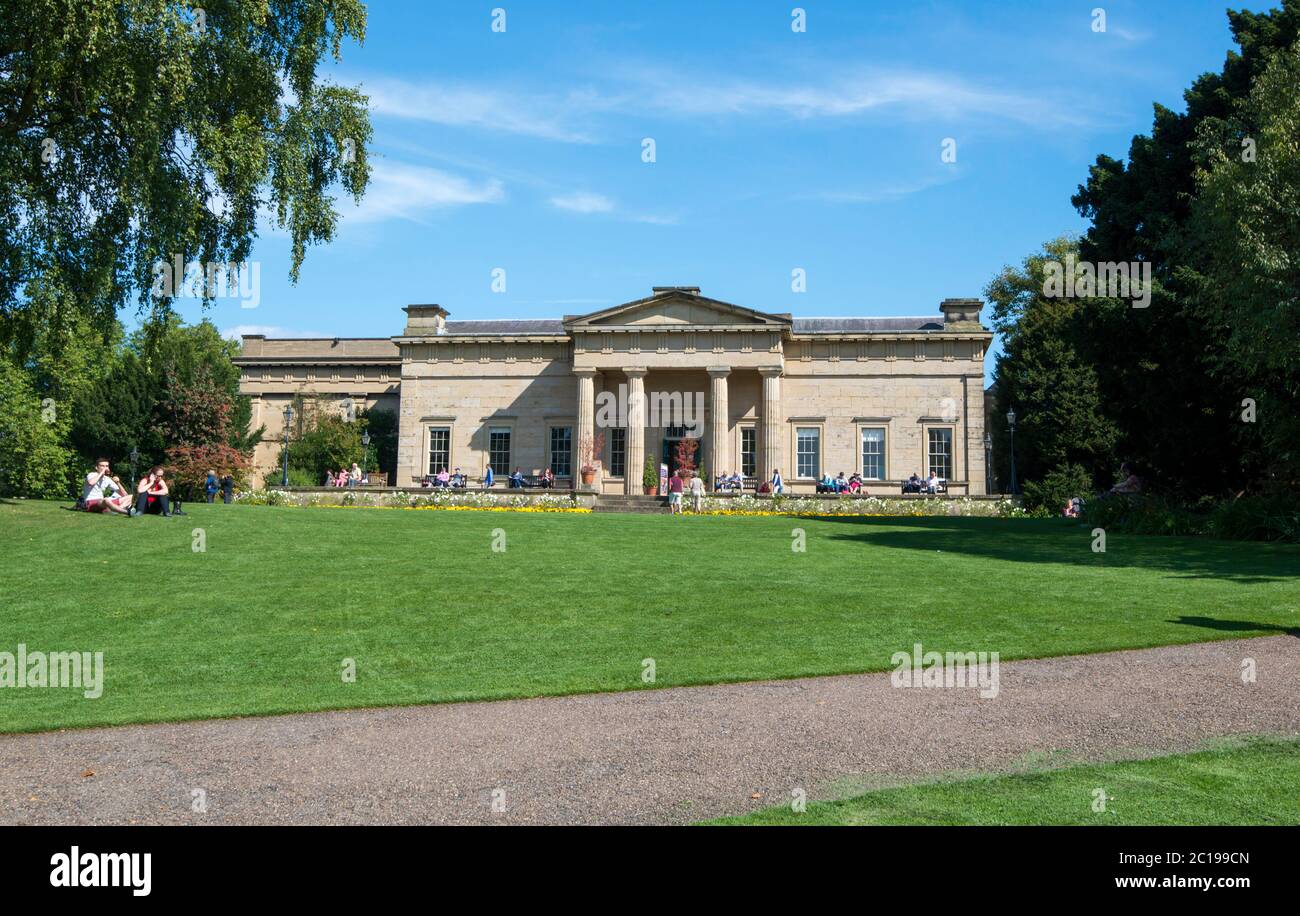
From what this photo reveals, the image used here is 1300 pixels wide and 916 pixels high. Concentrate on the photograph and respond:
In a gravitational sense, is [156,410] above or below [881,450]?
above

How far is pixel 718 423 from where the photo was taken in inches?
1997

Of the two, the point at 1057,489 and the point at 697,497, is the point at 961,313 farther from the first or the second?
the point at 697,497

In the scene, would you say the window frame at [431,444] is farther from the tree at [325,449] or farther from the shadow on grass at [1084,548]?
the shadow on grass at [1084,548]

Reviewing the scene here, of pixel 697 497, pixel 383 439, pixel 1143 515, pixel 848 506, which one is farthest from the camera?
pixel 383 439

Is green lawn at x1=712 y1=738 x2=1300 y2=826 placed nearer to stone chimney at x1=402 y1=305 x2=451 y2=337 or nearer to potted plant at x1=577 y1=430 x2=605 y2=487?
potted plant at x1=577 y1=430 x2=605 y2=487

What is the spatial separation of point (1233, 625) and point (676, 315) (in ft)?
135

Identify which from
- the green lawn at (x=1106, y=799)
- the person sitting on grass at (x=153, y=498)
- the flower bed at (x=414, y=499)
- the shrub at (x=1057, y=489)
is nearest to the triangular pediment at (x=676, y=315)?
the flower bed at (x=414, y=499)

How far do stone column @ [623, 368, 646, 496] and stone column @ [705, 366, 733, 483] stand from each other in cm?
355

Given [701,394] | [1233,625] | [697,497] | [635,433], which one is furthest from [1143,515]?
[701,394]

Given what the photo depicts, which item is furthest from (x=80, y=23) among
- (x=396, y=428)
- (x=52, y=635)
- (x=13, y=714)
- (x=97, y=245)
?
(x=396, y=428)

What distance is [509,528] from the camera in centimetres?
2425

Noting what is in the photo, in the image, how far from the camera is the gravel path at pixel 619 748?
6152 mm

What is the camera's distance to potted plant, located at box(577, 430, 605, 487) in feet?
164
